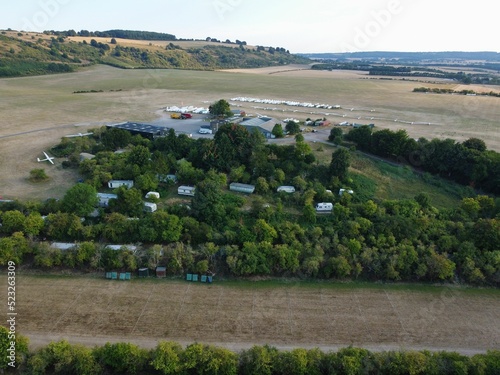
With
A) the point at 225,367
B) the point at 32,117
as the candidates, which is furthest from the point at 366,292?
the point at 32,117

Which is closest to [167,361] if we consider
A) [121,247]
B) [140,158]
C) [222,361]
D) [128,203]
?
[222,361]

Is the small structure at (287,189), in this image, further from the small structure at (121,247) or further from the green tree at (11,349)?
the green tree at (11,349)

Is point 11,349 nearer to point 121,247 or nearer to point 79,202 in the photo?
point 121,247

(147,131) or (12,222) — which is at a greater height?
(147,131)

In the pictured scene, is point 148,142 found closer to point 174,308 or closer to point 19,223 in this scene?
point 19,223

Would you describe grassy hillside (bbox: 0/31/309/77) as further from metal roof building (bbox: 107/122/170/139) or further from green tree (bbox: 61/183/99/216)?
green tree (bbox: 61/183/99/216)

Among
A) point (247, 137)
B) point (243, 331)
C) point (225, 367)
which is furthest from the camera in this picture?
point (247, 137)
